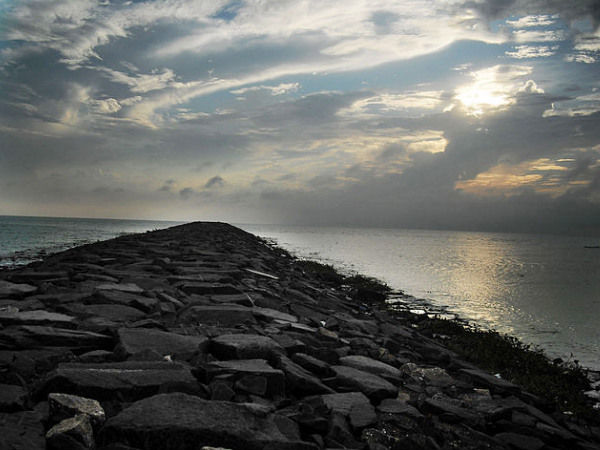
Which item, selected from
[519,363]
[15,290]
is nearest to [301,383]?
[15,290]

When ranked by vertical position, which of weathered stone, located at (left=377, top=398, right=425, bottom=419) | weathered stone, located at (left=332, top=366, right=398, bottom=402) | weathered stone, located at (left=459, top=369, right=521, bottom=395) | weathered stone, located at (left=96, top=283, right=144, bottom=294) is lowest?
weathered stone, located at (left=459, top=369, right=521, bottom=395)

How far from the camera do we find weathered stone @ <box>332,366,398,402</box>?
12.3ft

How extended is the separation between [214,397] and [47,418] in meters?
1.01

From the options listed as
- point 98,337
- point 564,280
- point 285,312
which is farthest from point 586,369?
point 564,280

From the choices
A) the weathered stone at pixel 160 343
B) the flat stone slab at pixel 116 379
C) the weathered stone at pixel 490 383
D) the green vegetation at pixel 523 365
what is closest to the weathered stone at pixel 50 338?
the weathered stone at pixel 160 343

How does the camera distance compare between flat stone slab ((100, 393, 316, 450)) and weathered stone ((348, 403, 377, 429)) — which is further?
weathered stone ((348, 403, 377, 429))

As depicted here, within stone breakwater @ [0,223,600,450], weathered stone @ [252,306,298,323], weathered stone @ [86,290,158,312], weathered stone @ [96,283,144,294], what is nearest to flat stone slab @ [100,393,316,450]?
stone breakwater @ [0,223,600,450]

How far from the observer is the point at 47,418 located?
8.09 feet

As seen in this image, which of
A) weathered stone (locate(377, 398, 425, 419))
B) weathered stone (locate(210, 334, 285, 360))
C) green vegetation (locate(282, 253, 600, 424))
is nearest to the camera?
weathered stone (locate(377, 398, 425, 419))

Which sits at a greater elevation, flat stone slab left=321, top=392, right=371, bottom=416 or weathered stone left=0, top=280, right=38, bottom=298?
weathered stone left=0, top=280, right=38, bottom=298

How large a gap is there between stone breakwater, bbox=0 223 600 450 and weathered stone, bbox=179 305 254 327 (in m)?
0.02

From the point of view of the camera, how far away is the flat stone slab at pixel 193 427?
93.1 inches

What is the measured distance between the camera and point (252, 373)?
3426mm

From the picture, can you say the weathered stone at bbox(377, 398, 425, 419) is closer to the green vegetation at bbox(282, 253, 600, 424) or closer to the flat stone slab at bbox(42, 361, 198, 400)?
the flat stone slab at bbox(42, 361, 198, 400)
